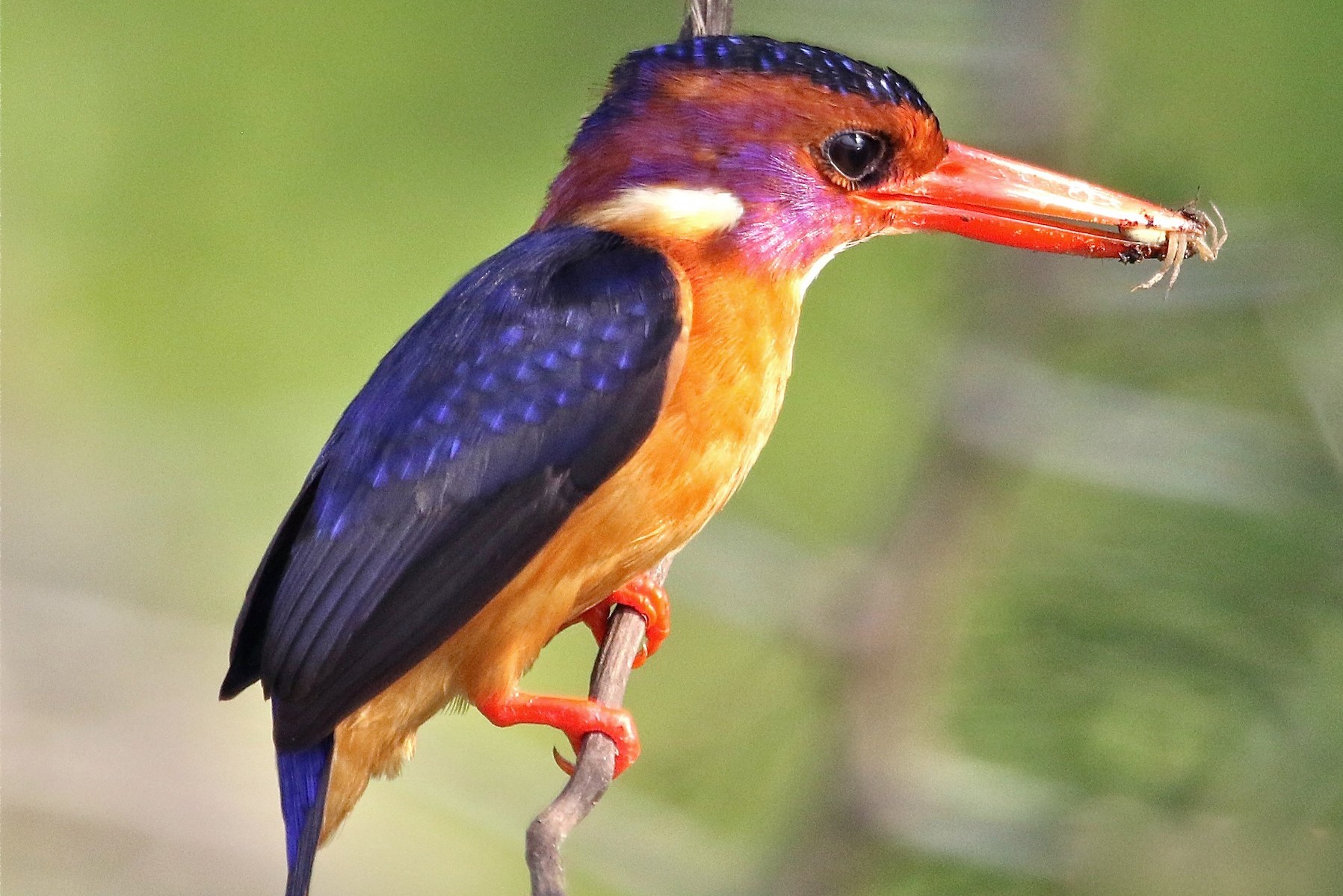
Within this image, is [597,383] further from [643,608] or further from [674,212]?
[643,608]

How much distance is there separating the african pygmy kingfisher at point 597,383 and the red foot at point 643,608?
0.18 m

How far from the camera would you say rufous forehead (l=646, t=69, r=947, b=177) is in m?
1.82

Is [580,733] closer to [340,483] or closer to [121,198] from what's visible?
[340,483]

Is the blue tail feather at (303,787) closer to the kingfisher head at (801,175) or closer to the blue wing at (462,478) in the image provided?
the blue wing at (462,478)

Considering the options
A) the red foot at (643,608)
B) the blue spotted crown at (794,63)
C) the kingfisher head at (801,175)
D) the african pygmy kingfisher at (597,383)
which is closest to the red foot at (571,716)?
the african pygmy kingfisher at (597,383)

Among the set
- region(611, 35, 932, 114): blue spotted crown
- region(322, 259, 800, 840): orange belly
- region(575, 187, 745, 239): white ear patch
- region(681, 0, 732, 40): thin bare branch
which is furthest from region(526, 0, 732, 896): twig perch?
region(575, 187, 745, 239): white ear patch

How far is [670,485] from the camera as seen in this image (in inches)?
68.9

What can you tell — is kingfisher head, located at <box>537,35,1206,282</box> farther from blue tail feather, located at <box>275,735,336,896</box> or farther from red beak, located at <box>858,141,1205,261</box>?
blue tail feather, located at <box>275,735,336,896</box>

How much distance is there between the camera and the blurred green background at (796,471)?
62.7 inches

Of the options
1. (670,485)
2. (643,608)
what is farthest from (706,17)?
(643,608)

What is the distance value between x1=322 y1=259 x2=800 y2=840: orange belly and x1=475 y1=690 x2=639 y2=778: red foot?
0.05 m

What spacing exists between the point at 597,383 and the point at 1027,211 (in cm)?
61

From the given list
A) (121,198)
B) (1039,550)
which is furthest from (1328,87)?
(121,198)

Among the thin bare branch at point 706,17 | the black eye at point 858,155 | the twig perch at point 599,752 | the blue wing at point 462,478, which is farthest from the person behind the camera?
the thin bare branch at point 706,17
